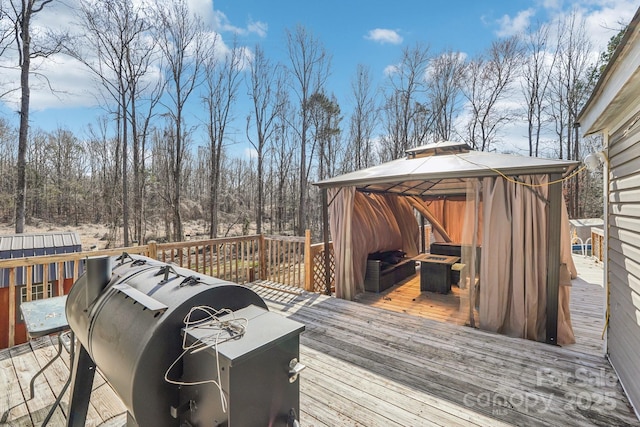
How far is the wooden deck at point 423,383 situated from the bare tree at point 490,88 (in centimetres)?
1375

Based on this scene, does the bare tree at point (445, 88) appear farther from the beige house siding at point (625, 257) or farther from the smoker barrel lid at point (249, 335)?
the smoker barrel lid at point (249, 335)

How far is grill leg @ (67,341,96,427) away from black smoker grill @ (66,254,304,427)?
0.28 m

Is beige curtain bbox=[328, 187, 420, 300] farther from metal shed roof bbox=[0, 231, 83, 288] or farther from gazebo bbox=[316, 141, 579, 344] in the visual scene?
metal shed roof bbox=[0, 231, 83, 288]

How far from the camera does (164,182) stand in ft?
59.4

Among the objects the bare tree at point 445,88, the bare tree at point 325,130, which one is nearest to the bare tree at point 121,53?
the bare tree at point 325,130

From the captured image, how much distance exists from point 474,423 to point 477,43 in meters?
16.8

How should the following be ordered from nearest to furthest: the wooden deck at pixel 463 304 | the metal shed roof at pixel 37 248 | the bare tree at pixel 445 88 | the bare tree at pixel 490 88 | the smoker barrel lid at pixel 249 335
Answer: the smoker barrel lid at pixel 249 335, the metal shed roof at pixel 37 248, the wooden deck at pixel 463 304, the bare tree at pixel 490 88, the bare tree at pixel 445 88

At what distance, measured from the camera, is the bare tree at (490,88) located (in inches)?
555

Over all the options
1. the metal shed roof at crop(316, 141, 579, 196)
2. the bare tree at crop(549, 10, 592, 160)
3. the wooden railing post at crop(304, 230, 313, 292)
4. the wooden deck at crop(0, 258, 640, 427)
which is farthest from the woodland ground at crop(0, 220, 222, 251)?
the bare tree at crop(549, 10, 592, 160)

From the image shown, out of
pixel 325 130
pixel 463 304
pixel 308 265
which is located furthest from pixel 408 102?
pixel 463 304

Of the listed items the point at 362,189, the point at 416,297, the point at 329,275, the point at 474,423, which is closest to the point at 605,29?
the point at 362,189

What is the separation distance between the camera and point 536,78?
547 inches

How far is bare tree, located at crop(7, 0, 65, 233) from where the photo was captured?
7.27 metres

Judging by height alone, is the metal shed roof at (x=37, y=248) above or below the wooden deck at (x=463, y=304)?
above
